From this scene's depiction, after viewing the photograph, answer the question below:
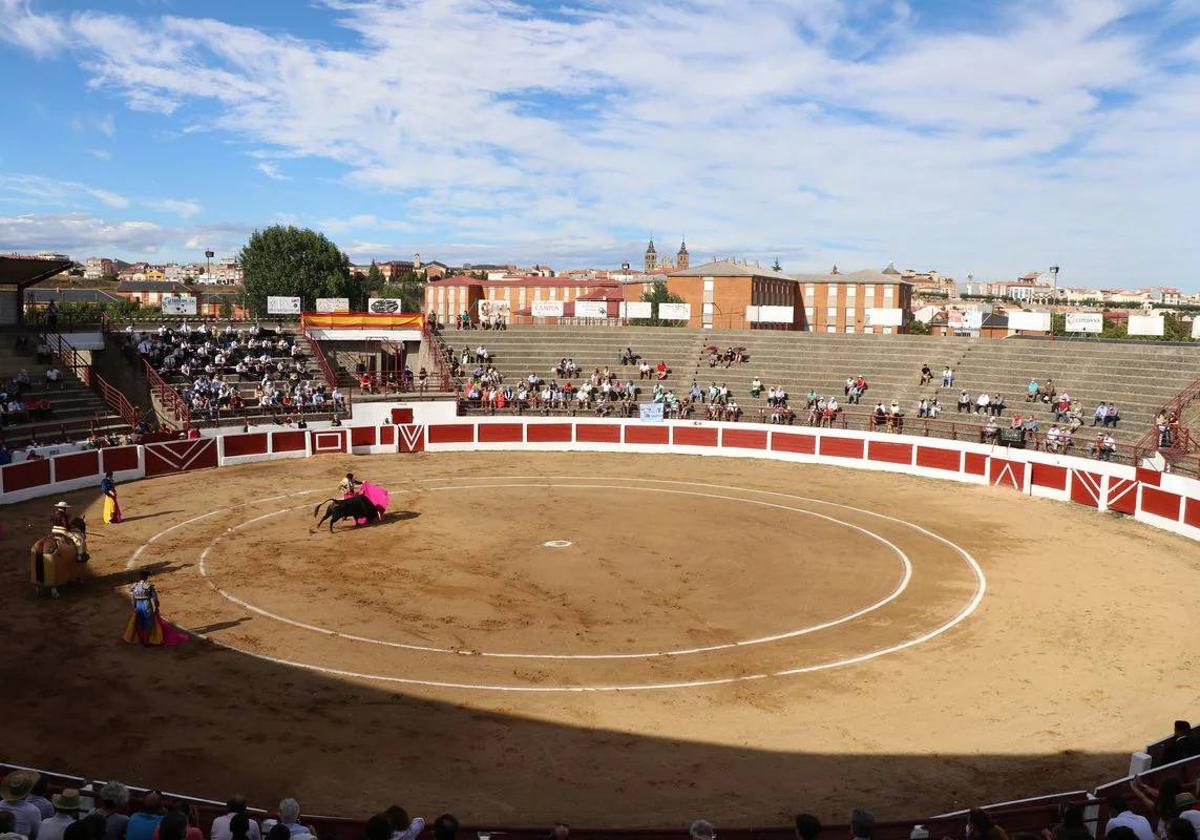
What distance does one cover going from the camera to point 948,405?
1721 inches

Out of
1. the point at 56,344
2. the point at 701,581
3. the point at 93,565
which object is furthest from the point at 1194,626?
the point at 56,344

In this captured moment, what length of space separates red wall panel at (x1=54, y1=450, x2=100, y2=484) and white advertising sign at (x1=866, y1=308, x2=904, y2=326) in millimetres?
46215

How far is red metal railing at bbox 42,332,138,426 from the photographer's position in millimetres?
38688

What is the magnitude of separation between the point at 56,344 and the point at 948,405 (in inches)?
1645

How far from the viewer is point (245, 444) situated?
119ft

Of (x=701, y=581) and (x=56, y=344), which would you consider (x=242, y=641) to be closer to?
(x=701, y=581)

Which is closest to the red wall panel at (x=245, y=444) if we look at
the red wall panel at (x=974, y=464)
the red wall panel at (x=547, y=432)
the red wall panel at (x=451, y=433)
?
the red wall panel at (x=451, y=433)

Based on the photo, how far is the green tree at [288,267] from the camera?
102m

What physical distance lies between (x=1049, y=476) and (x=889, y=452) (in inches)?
267

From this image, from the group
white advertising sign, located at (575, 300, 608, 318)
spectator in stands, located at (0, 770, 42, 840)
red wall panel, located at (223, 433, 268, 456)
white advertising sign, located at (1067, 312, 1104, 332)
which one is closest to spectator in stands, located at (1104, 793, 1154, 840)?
spectator in stands, located at (0, 770, 42, 840)

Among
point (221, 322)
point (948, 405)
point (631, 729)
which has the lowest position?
point (631, 729)

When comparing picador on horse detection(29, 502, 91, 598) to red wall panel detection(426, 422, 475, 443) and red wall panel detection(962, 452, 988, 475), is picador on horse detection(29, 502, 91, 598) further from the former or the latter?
red wall panel detection(962, 452, 988, 475)

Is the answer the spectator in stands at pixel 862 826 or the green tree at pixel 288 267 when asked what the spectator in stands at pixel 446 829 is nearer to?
the spectator in stands at pixel 862 826

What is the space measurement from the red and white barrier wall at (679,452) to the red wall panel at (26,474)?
0.10 feet
